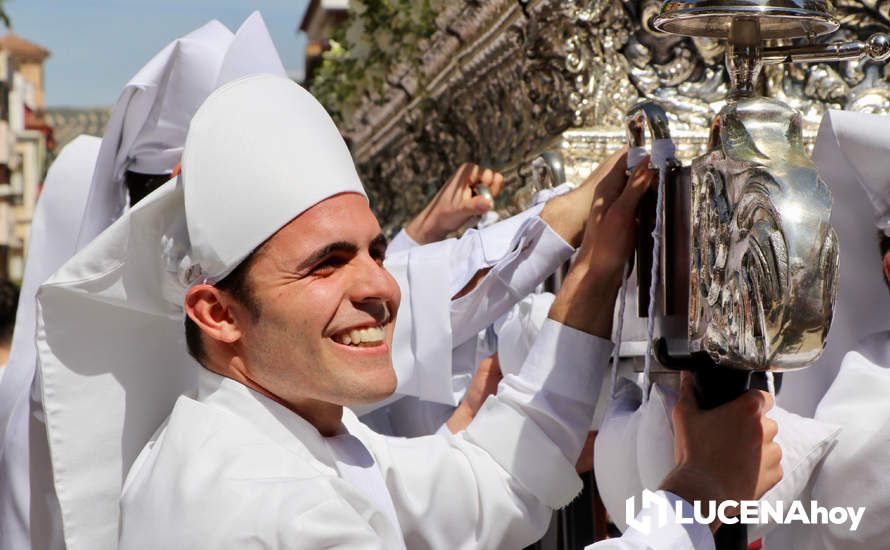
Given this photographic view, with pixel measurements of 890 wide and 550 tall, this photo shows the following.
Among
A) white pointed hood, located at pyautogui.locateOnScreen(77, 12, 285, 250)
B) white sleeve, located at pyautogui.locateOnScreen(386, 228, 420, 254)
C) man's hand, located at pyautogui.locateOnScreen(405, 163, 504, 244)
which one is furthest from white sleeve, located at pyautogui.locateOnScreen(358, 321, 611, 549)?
white sleeve, located at pyautogui.locateOnScreen(386, 228, 420, 254)

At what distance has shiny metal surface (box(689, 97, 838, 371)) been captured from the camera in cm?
185

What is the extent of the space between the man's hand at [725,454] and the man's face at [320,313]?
1.57 ft

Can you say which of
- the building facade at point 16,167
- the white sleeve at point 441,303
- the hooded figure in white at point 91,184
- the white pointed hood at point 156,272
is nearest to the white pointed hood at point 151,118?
the hooded figure in white at point 91,184

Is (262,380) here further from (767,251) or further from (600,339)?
(767,251)

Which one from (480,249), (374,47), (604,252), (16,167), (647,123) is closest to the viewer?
(647,123)

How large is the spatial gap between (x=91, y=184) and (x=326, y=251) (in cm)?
101

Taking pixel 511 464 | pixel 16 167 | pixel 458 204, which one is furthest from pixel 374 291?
pixel 16 167

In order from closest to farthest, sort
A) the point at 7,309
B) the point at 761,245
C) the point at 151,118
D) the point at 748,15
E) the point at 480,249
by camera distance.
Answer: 1. the point at 761,245
2. the point at 748,15
3. the point at 151,118
4. the point at 480,249
5. the point at 7,309

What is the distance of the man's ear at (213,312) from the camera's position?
2.23 meters

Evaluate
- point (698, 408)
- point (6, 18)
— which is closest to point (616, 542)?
point (698, 408)

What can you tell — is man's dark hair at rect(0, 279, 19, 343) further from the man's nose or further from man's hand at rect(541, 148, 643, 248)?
the man's nose

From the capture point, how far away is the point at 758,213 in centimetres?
189

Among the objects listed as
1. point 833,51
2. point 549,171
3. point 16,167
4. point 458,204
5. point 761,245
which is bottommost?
point 16,167

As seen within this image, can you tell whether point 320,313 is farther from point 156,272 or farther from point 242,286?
point 156,272
